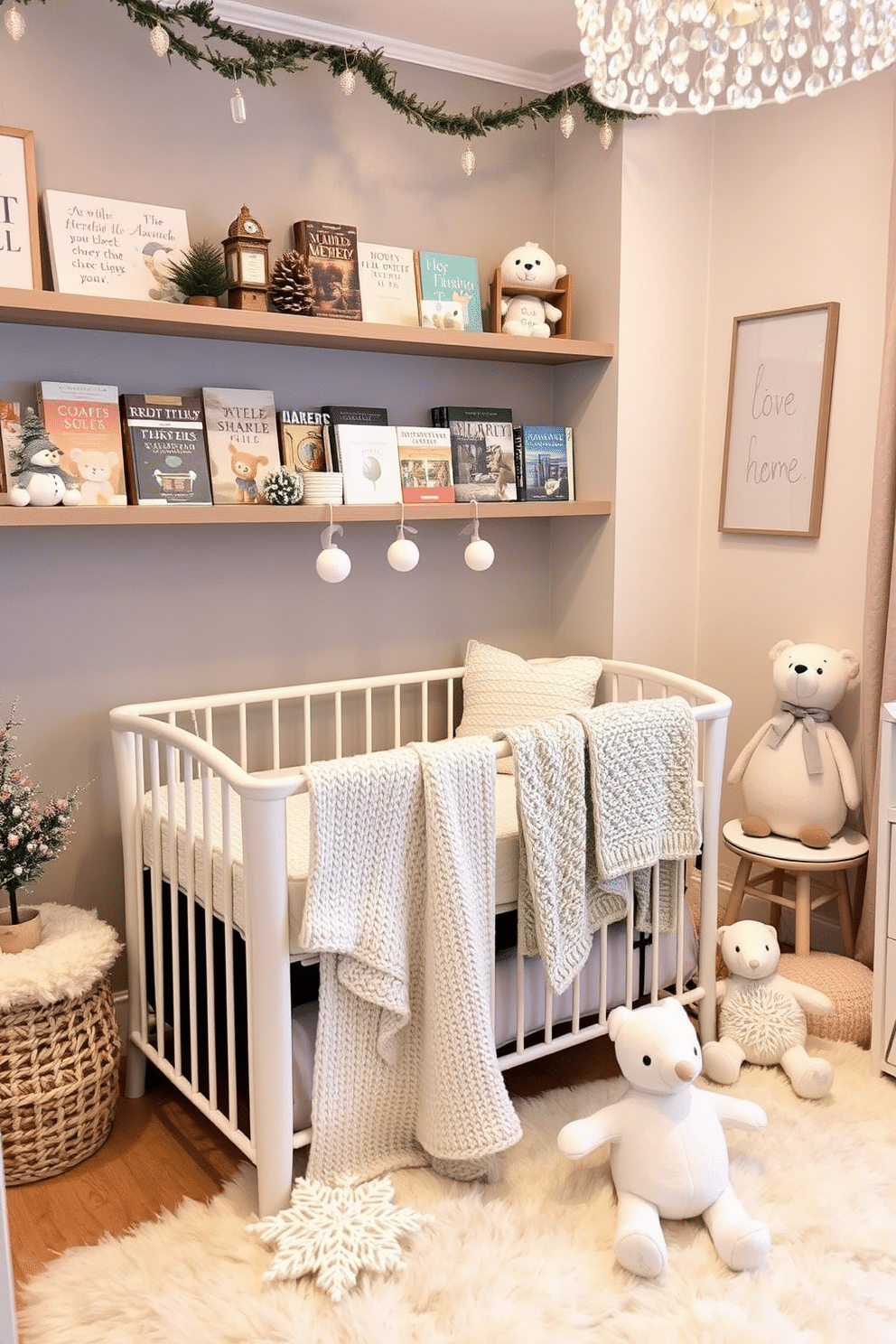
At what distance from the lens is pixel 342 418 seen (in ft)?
8.27

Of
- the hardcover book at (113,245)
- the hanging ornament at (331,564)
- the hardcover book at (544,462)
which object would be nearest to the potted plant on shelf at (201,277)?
the hardcover book at (113,245)

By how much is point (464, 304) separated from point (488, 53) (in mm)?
570

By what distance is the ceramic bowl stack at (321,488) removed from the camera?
238cm

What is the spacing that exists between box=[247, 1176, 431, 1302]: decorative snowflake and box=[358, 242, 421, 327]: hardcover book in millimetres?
1716

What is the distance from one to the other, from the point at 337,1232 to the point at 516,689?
4.12 ft

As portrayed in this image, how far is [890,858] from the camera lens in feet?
7.14


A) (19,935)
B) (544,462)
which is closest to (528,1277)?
(19,935)

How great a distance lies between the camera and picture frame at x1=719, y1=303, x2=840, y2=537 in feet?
8.79

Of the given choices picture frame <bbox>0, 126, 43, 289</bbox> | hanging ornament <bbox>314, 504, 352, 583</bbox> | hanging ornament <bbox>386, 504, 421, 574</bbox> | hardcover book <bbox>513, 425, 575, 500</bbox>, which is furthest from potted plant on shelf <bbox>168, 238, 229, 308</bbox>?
hardcover book <bbox>513, 425, 575, 500</bbox>

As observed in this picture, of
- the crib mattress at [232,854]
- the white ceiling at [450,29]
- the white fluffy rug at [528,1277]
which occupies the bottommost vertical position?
the white fluffy rug at [528,1277]

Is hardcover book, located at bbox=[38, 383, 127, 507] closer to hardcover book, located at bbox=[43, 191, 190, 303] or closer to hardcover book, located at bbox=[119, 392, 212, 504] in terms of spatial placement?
hardcover book, located at bbox=[119, 392, 212, 504]

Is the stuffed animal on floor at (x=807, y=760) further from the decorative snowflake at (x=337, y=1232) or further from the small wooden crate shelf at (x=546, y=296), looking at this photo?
the decorative snowflake at (x=337, y=1232)

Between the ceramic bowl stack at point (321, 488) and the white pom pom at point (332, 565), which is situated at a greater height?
the ceramic bowl stack at point (321, 488)

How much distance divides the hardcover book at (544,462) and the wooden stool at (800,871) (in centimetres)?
93
